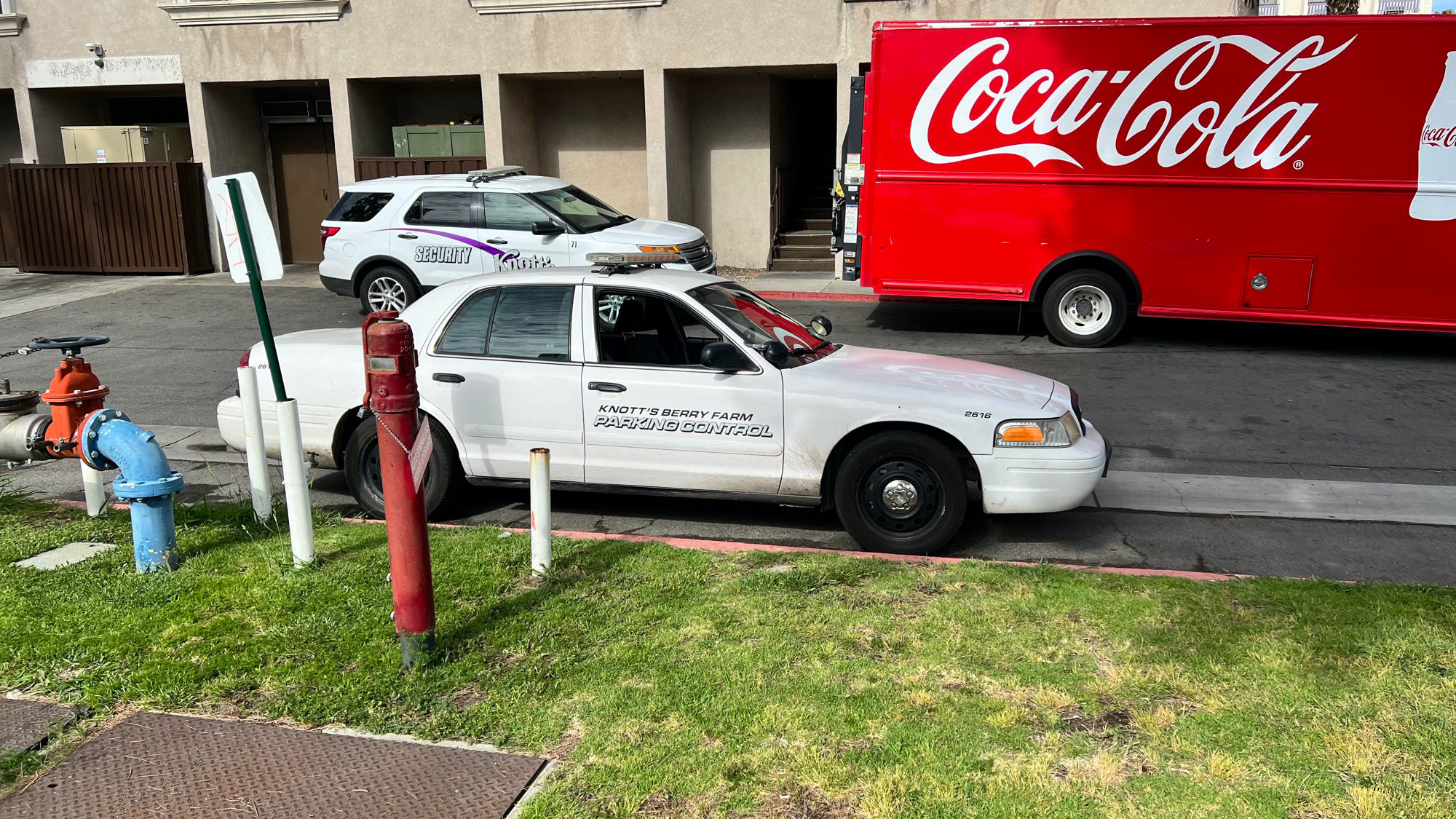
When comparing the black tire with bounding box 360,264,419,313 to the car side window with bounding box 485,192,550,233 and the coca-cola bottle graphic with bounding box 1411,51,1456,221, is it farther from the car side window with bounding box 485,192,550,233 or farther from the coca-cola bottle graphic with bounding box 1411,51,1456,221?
the coca-cola bottle graphic with bounding box 1411,51,1456,221

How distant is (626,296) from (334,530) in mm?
2040

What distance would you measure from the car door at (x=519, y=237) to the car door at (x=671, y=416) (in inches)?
278

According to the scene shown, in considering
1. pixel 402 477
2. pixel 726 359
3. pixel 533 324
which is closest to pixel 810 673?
pixel 402 477

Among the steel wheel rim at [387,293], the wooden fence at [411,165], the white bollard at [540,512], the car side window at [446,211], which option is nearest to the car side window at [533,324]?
the white bollard at [540,512]

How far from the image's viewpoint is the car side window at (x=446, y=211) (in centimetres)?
1362

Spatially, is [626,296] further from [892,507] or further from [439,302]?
[892,507]

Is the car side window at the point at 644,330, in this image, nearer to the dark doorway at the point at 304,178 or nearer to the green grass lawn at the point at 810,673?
the green grass lawn at the point at 810,673

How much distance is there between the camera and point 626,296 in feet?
21.2

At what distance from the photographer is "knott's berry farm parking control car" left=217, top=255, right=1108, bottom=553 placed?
5.88 meters

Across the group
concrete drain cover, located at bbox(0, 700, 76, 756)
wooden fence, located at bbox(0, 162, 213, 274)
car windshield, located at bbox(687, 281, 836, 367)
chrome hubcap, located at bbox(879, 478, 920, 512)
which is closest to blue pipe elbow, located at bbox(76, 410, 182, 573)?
concrete drain cover, located at bbox(0, 700, 76, 756)

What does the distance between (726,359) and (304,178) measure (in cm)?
1753

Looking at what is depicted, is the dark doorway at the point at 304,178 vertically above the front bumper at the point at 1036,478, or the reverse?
the dark doorway at the point at 304,178

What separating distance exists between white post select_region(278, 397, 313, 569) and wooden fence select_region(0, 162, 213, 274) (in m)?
15.4

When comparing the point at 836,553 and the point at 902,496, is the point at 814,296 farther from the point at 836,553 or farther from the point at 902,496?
the point at 836,553
